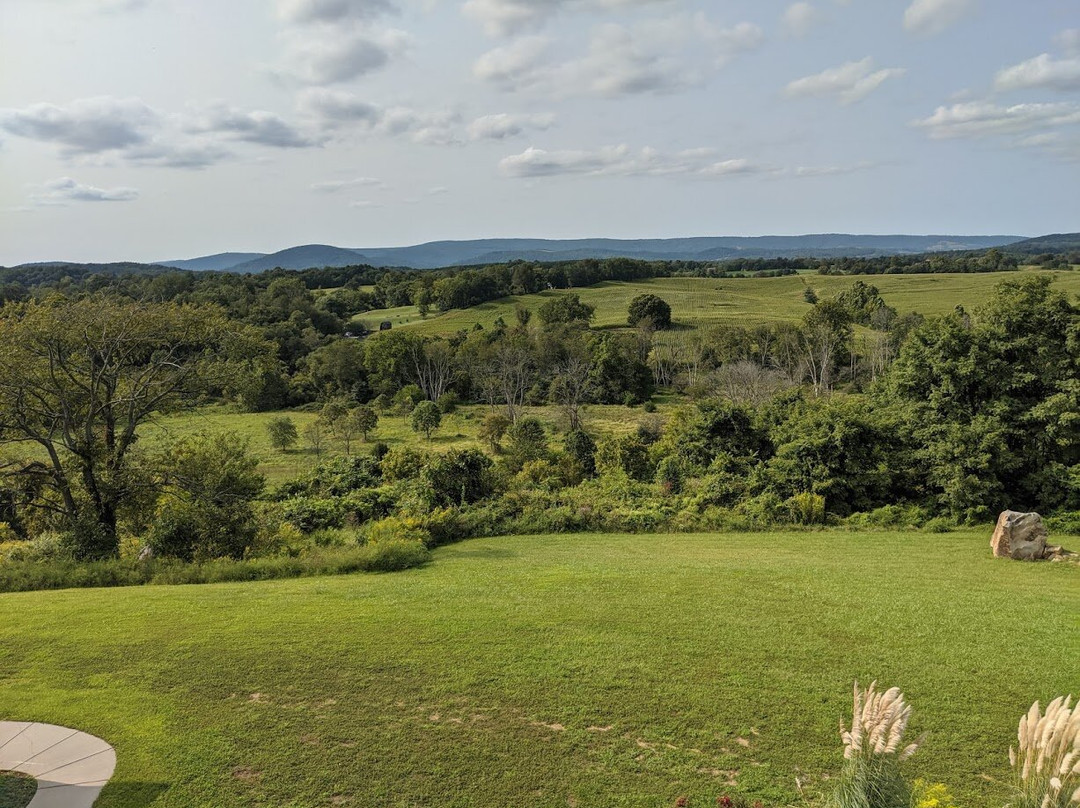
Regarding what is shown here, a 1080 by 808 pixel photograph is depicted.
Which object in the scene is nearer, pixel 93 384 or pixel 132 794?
pixel 132 794

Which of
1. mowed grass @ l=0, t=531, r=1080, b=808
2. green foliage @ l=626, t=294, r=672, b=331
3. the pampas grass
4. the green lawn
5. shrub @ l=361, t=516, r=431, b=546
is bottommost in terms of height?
shrub @ l=361, t=516, r=431, b=546

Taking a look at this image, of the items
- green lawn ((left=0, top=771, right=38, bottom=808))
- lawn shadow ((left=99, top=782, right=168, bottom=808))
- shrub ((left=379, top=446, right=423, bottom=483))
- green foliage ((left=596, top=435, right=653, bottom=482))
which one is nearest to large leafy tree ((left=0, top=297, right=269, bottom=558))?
shrub ((left=379, top=446, right=423, bottom=483))

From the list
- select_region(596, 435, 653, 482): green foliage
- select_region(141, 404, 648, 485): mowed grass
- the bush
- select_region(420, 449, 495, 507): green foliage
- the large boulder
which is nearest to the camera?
the bush

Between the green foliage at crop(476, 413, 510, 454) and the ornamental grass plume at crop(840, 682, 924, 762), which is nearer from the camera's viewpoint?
the ornamental grass plume at crop(840, 682, 924, 762)

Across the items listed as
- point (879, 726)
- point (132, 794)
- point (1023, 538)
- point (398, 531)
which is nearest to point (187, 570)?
point (398, 531)

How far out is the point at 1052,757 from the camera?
436 centimetres

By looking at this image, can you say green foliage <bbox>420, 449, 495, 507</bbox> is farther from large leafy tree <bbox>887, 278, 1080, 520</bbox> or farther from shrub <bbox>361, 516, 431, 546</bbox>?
large leafy tree <bbox>887, 278, 1080, 520</bbox>

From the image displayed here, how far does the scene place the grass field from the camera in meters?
81.5

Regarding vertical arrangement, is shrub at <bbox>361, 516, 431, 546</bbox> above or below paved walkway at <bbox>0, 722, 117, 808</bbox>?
below

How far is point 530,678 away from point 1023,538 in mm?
12721

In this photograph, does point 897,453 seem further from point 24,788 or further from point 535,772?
point 24,788

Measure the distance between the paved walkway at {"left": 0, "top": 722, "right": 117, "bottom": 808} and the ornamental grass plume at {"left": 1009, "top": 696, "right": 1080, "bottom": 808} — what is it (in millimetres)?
7755

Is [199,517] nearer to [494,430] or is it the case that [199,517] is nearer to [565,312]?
[494,430]

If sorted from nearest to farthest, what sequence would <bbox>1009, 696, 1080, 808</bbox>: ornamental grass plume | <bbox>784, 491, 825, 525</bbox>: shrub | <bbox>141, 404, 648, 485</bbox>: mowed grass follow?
1. <bbox>1009, 696, 1080, 808</bbox>: ornamental grass plume
2. <bbox>784, 491, 825, 525</bbox>: shrub
3. <bbox>141, 404, 648, 485</bbox>: mowed grass
